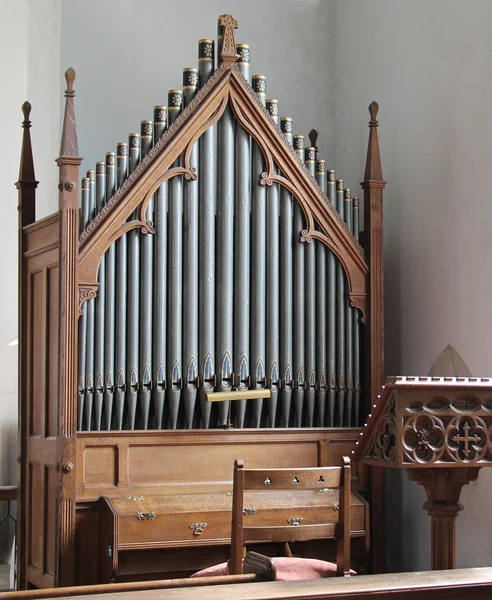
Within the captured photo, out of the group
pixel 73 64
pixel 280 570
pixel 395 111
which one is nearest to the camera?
pixel 280 570

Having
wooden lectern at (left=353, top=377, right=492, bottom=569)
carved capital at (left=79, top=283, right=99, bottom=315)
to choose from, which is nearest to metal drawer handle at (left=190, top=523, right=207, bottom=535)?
carved capital at (left=79, top=283, right=99, bottom=315)

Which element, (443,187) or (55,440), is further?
(443,187)

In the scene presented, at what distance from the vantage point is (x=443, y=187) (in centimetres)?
623

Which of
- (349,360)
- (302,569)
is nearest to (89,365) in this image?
(349,360)

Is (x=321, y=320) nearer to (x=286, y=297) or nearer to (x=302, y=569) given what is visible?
(x=286, y=297)

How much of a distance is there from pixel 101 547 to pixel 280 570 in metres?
1.44

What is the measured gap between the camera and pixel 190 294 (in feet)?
19.7

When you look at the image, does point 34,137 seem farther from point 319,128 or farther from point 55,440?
point 55,440

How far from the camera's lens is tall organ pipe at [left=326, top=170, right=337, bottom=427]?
625 cm

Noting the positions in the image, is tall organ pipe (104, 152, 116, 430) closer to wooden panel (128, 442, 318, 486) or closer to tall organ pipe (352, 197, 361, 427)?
wooden panel (128, 442, 318, 486)

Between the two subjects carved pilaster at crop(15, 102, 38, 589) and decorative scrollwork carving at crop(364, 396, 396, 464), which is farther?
carved pilaster at crop(15, 102, 38, 589)

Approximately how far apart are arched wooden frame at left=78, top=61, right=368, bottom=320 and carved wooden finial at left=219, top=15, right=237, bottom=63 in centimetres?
4

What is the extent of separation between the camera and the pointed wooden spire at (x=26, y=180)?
627cm

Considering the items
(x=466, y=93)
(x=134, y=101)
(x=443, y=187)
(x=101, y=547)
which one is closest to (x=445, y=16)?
(x=466, y=93)
